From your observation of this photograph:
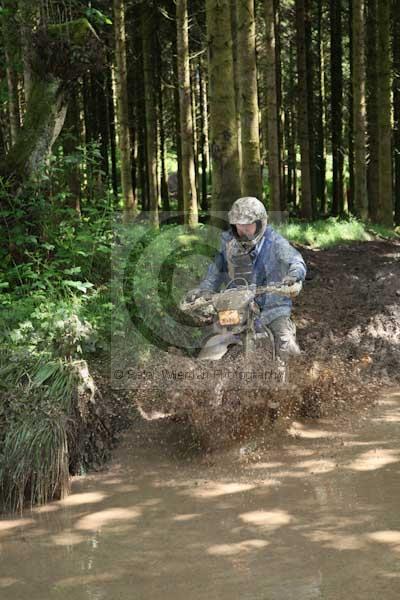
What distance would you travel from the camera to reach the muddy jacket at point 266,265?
7168 mm

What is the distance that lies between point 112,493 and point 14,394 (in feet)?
4.15

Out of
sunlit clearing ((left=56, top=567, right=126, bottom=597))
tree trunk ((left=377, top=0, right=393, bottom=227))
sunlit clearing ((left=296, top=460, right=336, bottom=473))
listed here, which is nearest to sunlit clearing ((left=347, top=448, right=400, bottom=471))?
sunlit clearing ((left=296, top=460, right=336, bottom=473))

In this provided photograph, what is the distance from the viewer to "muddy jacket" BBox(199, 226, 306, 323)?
23.5 feet

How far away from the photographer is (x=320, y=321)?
10766 millimetres

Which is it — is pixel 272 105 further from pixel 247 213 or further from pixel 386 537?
pixel 386 537

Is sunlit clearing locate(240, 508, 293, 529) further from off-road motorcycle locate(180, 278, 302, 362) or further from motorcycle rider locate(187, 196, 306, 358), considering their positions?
motorcycle rider locate(187, 196, 306, 358)

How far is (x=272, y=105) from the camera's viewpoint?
19078 mm

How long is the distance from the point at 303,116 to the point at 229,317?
61.3 ft

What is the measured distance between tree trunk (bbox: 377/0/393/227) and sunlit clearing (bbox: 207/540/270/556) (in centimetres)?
1902

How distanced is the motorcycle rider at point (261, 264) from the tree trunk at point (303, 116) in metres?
16.6

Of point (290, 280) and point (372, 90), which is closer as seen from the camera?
point (290, 280)

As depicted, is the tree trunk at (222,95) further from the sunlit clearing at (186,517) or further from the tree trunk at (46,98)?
the sunlit clearing at (186,517)

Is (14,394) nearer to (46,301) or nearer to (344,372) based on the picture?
(46,301)

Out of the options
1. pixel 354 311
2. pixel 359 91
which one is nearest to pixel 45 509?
pixel 354 311
